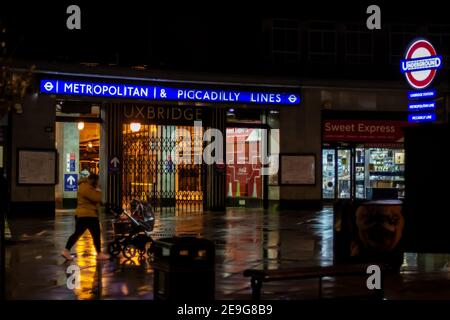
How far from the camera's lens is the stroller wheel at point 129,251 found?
47.1 ft

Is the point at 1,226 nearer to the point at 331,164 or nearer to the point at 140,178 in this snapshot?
the point at 140,178

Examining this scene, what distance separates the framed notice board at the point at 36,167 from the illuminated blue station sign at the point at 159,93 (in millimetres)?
2011

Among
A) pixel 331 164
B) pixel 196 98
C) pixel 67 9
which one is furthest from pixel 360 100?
pixel 67 9

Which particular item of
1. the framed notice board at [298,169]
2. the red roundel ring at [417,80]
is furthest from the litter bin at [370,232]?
the framed notice board at [298,169]

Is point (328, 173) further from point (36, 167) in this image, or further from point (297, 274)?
point (297, 274)

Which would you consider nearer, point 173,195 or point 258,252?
point 258,252

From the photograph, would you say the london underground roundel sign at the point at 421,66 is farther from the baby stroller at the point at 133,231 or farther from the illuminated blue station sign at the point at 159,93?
the illuminated blue station sign at the point at 159,93

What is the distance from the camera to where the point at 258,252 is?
1498 cm

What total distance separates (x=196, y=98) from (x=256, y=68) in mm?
2597

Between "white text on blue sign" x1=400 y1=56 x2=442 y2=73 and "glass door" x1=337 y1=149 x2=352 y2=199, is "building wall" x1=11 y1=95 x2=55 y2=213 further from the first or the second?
"white text on blue sign" x1=400 y1=56 x2=442 y2=73

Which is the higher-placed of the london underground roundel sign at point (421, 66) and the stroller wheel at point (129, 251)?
the london underground roundel sign at point (421, 66)

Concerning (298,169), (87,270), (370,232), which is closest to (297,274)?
(370,232)

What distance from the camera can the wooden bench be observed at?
8906mm

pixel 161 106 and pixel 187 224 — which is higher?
pixel 161 106
